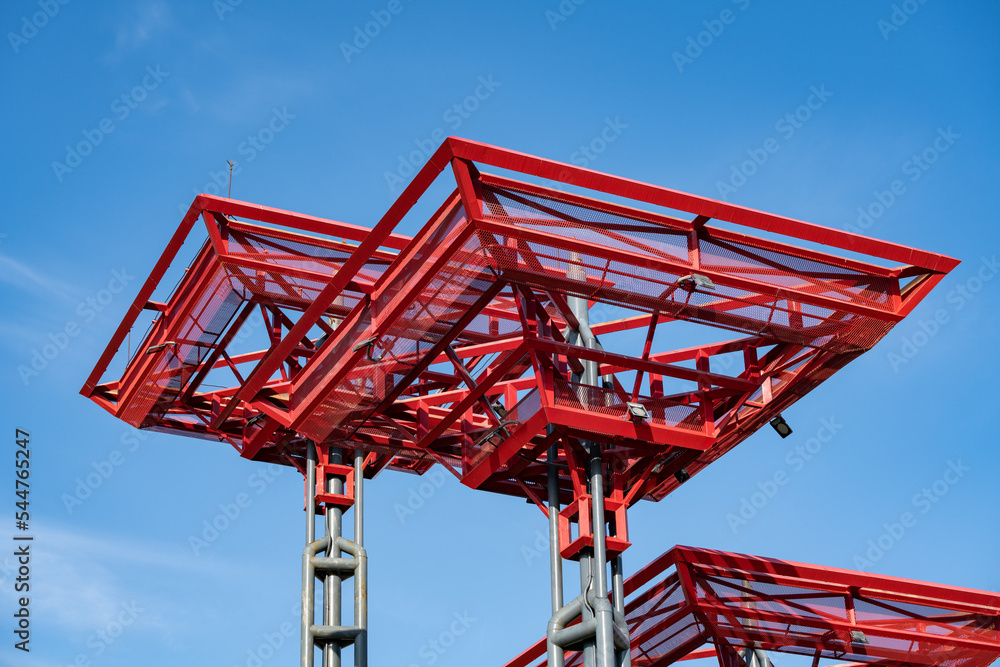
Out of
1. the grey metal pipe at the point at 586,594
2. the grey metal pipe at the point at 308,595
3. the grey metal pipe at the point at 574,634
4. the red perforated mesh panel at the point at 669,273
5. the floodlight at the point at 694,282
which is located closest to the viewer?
the red perforated mesh panel at the point at 669,273

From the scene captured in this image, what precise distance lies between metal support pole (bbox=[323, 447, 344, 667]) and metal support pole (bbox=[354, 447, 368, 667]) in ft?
1.18

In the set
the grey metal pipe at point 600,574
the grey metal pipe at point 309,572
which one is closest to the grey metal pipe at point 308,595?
Result: the grey metal pipe at point 309,572

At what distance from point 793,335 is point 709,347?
106 inches

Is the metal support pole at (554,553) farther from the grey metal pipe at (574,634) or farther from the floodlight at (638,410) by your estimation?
the floodlight at (638,410)

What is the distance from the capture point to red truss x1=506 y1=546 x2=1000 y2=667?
92.1 feet

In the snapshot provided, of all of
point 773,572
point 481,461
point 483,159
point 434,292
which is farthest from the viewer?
point 773,572

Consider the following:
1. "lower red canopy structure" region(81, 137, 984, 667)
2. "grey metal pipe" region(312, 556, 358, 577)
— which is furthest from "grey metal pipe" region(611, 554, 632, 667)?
"grey metal pipe" region(312, 556, 358, 577)

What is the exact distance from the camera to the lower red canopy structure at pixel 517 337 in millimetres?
22000

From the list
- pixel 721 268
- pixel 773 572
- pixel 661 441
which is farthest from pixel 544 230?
pixel 773 572

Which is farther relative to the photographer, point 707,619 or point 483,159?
Answer: point 707,619

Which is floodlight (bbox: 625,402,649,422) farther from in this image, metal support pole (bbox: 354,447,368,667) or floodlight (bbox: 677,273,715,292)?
metal support pole (bbox: 354,447,368,667)

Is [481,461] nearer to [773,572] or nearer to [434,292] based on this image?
[434,292]

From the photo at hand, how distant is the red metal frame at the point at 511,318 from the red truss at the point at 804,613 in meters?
2.09

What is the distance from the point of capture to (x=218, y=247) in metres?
26.3
